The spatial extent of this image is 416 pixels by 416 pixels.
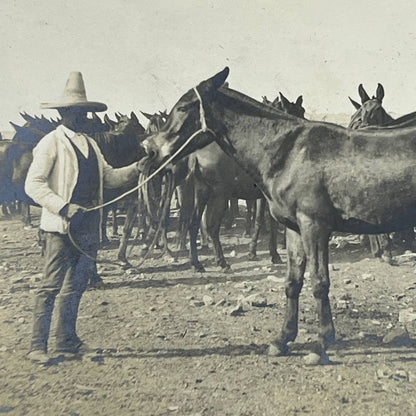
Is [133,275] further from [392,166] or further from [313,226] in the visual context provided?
[392,166]

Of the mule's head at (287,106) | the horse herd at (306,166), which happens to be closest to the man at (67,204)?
the horse herd at (306,166)

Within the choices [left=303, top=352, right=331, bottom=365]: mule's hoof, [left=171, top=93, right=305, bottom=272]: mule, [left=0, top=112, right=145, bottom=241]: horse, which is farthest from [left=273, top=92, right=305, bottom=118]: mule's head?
[left=303, top=352, right=331, bottom=365]: mule's hoof

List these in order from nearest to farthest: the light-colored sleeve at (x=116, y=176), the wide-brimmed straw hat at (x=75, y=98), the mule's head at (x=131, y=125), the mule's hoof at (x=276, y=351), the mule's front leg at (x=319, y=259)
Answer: the mule's front leg at (x=319, y=259), the mule's hoof at (x=276, y=351), the wide-brimmed straw hat at (x=75, y=98), the light-colored sleeve at (x=116, y=176), the mule's head at (x=131, y=125)

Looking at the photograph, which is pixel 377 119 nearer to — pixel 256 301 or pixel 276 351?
pixel 256 301

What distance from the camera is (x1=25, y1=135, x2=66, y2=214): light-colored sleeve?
150 inches

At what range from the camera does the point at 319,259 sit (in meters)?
3.68

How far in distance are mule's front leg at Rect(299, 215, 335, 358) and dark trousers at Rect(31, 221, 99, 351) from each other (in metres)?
1.89

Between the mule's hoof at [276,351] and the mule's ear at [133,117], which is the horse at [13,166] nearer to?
the mule's ear at [133,117]

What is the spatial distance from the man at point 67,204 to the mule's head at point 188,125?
0.44 metres

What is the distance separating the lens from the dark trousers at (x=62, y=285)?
12.8 feet

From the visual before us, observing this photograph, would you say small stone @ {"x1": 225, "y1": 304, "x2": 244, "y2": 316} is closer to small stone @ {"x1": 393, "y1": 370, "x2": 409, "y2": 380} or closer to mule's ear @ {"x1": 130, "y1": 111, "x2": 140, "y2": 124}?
small stone @ {"x1": 393, "y1": 370, "x2": 409, "y2": 380}

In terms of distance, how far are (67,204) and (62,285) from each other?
28.4 inches

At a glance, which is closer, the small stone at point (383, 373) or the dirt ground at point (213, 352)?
the dirt ground at point (213, 352)

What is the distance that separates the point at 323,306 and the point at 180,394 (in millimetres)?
1329
